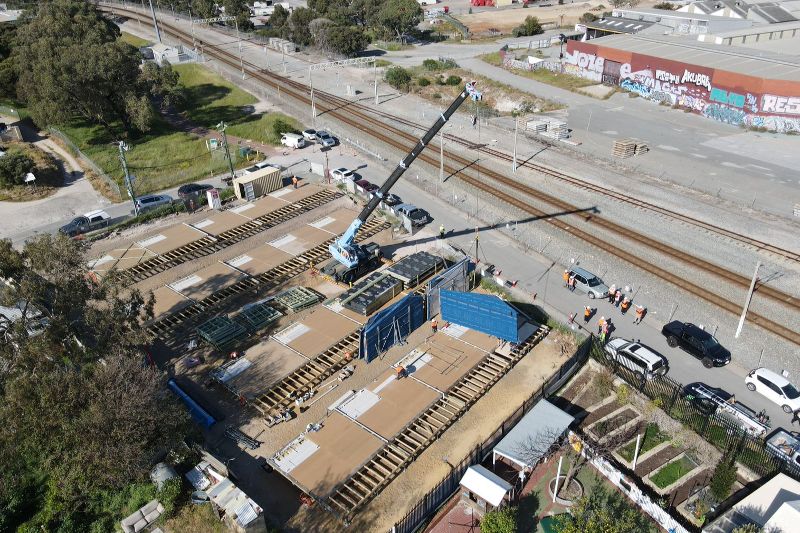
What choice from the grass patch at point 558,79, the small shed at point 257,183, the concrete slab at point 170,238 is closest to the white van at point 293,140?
the small shed at point 257,183

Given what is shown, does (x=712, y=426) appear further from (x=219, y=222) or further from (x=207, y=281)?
(x=219, y=222)

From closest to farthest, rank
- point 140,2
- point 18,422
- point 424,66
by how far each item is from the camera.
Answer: point 18,422 → point 424,66 → point 140,2

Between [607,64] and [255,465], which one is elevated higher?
[607,64]

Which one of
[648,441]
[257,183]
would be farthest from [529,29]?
[648,441]

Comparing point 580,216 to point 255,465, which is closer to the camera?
point 255,465

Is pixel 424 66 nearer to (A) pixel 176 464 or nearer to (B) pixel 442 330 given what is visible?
(B) pixel 442 330

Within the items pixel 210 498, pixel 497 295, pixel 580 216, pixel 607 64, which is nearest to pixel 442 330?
pixel 497 295
